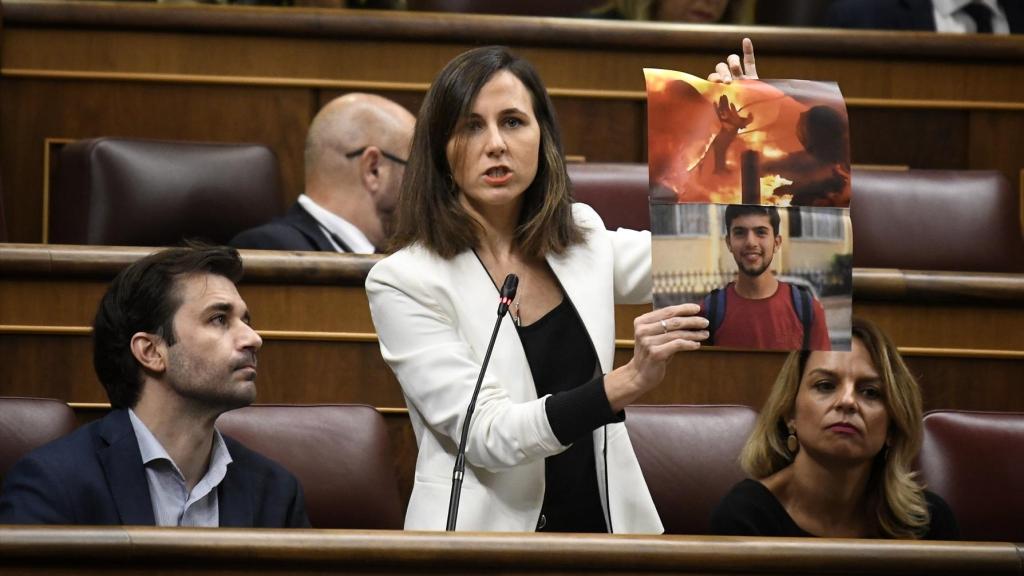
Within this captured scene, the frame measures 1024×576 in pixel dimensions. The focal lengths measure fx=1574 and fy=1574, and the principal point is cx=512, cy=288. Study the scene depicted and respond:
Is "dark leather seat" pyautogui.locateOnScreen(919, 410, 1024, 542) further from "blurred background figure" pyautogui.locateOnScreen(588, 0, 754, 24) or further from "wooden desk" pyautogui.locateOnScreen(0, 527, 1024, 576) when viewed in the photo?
"blurred background figure" pyautogui.locateOnScreen(588, 0, 754, 24)

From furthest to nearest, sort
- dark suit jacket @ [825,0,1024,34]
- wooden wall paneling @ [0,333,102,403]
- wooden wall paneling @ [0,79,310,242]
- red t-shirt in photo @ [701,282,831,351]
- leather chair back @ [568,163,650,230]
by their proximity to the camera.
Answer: dark suit jacket @ [825,0,1024,34]
wooden wall paneling @ [0,79,310,242]
leather chair back @ [568,163,650,230]
wooden wall paneling @ [0,333,102,403]
red t-shirt in photo @ [701,282,831,351]

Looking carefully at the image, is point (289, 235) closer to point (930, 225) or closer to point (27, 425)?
point (27, 425)

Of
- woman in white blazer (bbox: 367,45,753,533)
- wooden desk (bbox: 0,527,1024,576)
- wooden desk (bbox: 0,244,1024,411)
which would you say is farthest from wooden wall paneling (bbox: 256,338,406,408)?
wooden desk (bbox: 0,527,1024,576)

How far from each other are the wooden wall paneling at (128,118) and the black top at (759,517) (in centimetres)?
83

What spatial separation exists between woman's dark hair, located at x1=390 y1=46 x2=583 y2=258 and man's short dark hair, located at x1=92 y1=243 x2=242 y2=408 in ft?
0.74

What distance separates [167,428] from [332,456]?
137mm

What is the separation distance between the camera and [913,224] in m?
1.63

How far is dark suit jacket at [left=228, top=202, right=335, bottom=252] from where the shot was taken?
1572mm

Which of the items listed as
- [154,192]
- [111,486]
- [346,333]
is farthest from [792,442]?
[154,192]

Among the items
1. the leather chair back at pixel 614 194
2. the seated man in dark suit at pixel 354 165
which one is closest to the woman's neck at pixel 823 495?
the leather chair back at pixel 614 194

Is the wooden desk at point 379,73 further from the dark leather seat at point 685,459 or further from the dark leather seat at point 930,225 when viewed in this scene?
the dark leather seat at point 685,459

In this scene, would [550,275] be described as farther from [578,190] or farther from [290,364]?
[578,190]

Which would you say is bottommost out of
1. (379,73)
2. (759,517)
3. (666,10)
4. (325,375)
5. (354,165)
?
(759,517)

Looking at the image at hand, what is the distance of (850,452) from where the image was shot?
3.86 feet
